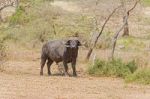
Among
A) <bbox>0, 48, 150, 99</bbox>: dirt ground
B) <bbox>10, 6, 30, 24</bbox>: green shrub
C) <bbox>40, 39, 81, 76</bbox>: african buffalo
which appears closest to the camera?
<bbox>0, 48, 150, 99</bbox>: dirt ground

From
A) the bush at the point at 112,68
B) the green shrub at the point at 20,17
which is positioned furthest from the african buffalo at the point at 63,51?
the green shrub at the point at 20,17

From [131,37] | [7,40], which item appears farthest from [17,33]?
[131,37]

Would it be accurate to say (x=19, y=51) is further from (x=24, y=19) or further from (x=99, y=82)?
(x=99, y=82)

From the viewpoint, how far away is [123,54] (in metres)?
28.8

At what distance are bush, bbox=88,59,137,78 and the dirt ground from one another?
0.42 metres

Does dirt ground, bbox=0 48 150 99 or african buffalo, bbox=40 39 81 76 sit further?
african buffalo, bbox=40 39 81 76

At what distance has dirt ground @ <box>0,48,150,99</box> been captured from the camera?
1533 centimetres

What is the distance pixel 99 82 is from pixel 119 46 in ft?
39.0

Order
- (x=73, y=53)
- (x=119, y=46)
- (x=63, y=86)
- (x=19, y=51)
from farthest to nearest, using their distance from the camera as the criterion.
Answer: (x=119, y=46)
(x=19, y=51)
(x=73, y=53)
(x=63, y=86)

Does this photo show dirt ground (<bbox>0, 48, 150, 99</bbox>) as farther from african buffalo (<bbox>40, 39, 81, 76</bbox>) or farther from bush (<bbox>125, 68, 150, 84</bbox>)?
african buffalo (<bbox>40, 39, 81, 76</bbox>)

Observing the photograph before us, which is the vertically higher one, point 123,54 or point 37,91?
point 37,91

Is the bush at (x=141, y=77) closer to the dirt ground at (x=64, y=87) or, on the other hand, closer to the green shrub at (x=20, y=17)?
the dirt ground at (x=64, y=87)

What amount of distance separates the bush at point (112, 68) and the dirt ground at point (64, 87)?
417 millimetres

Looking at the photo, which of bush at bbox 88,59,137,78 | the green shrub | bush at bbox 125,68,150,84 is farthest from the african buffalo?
the green shrub
